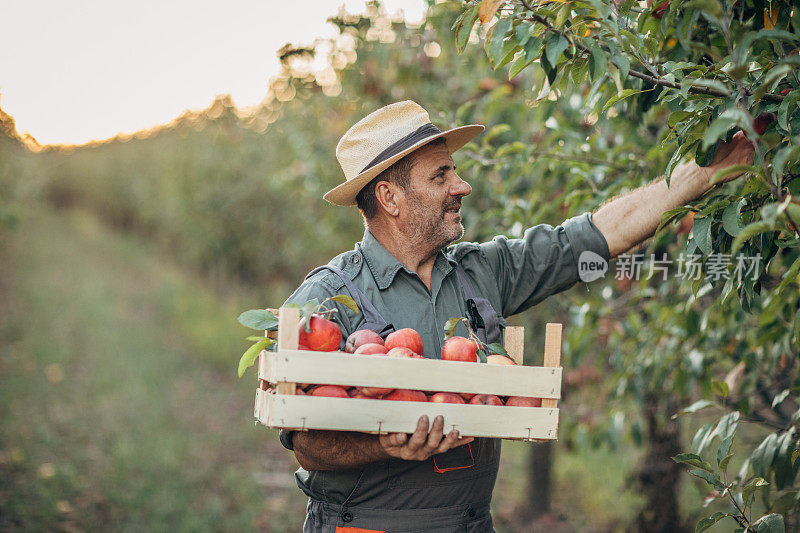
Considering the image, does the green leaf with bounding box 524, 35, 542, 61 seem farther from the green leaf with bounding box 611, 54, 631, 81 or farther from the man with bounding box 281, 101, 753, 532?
the man with bounding box 281, 101, 753, 532

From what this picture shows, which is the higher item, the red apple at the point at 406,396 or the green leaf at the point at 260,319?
the green leaf at the point at 260,319

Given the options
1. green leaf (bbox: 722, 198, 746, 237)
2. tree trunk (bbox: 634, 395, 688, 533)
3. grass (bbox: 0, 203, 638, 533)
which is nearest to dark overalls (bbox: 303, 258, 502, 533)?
green leaf (bbox: 722, 198, 746, 237)

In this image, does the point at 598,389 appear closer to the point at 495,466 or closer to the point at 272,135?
the point at 495,466

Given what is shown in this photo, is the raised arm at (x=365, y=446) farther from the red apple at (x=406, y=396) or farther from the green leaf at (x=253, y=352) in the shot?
the green leaf at (x=253, y=352)

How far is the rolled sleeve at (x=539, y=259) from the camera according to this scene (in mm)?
2371

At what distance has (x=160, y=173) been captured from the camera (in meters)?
19.7

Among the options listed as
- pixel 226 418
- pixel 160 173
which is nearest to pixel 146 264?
pixel 160 173

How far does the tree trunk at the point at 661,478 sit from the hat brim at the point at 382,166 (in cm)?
240

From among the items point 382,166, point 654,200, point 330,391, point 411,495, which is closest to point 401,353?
point 330,391

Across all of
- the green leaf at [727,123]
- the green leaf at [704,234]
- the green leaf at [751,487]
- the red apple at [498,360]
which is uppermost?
the green leaf at [727,123]

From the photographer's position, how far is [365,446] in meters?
1.82

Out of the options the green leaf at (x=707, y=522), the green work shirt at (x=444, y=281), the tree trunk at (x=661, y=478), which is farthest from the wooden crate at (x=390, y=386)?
the tree trunk at (x=661, y=478)

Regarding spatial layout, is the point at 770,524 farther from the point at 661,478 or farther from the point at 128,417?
the point at 128,417

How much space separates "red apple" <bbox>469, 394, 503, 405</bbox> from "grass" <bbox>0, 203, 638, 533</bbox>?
149 inches
